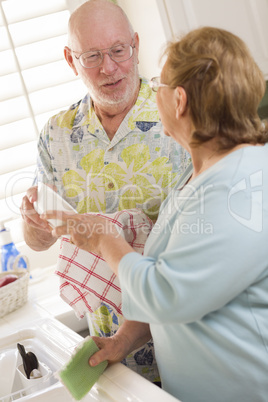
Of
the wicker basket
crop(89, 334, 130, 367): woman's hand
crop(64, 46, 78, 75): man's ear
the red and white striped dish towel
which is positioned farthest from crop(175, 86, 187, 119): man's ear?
the wicker basket

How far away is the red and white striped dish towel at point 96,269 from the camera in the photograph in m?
1.32

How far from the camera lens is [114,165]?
4.95 feet

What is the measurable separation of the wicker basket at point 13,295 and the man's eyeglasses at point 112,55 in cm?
79

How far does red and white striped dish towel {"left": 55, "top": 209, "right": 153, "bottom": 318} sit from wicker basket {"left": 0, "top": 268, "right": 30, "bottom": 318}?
512 millimetres

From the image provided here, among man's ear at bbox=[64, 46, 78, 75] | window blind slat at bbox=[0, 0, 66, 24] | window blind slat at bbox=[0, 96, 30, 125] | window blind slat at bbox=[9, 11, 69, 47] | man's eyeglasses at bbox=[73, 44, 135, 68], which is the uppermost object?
window blind slat at bbox=[0, 0, 66, 24]

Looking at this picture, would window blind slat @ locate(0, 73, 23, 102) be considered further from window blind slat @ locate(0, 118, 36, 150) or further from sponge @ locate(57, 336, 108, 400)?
sponge @ locate(57, 336, 108, 400)

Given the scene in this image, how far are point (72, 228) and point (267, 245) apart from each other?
41 cm

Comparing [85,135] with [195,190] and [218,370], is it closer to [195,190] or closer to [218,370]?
[195,190]

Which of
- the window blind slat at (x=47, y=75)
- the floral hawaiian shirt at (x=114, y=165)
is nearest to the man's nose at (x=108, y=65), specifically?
the floral hawaiian shirt at (x=114, y=165)

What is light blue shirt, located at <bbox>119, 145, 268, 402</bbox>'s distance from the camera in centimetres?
83

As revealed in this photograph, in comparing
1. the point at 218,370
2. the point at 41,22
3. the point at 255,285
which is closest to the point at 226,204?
the point at 255,285

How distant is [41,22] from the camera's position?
2295 mm

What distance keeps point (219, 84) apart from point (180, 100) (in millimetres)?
85

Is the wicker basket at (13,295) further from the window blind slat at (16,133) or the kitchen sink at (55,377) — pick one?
the window blind slat at (16,133)
